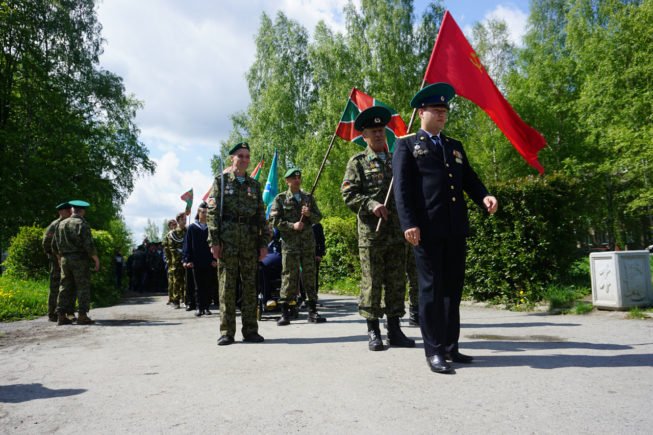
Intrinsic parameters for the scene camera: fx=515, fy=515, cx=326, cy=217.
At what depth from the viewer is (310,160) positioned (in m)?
32.1

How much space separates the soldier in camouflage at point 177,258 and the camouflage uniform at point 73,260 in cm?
372

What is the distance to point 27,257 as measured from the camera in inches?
578

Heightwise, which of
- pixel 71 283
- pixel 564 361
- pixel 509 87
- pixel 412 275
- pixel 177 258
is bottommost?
pixel 564 361

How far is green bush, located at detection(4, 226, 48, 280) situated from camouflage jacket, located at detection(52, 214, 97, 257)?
19.7ft

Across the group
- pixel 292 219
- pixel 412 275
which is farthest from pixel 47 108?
pixel 412 275

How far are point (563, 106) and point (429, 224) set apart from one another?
32577mm

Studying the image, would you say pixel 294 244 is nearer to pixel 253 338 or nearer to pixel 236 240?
pixel 236 240

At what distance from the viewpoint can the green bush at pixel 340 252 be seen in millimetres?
15570

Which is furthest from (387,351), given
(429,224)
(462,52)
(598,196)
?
(598,196)

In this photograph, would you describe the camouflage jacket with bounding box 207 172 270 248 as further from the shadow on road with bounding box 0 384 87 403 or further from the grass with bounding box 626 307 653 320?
the grass with bounding box 626 307 653 320

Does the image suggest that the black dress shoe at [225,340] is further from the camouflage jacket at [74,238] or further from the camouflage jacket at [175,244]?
the camouflage jacket at [175,244]

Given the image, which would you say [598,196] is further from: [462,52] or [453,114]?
[453,114]

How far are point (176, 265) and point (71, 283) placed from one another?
4.06 m

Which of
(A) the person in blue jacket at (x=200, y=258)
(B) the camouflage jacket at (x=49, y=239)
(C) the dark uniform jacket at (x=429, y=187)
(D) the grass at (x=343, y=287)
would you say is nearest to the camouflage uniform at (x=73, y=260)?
(B) the camouflage jacket at (x=49, y=239)
